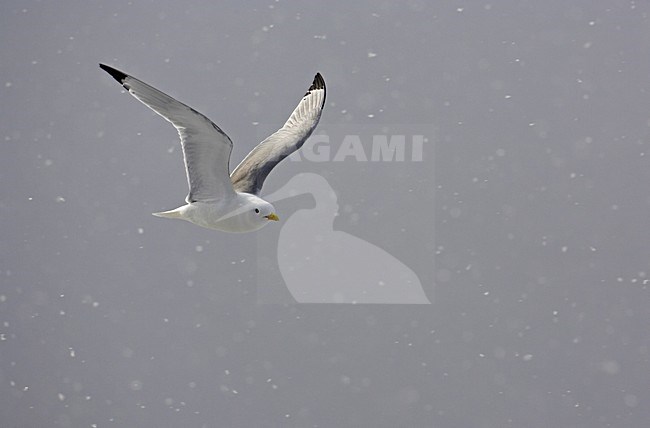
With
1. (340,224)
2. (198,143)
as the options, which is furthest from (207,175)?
(340,224)

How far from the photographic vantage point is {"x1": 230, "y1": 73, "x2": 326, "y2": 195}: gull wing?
5.55 ft

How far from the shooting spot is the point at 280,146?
1737 mm

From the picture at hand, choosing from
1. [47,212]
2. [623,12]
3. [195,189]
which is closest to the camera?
[195,189]

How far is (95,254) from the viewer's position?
2506mm

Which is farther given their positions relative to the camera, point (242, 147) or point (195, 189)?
point (242, 147)

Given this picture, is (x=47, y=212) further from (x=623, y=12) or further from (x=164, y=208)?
(x=623, y=12)

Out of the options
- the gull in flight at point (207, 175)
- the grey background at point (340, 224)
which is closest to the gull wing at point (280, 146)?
the gull in flight at point (207, 175)

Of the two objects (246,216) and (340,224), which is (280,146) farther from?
(340,224)

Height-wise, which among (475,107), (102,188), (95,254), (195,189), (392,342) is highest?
(195,189)

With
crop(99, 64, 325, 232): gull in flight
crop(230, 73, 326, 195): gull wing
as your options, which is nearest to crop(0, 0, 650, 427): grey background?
crop(230, 73, 326, 195): gull wing

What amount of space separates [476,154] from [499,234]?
0.25m

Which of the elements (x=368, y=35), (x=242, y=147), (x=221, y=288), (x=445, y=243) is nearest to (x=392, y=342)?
(x=445, y=243)

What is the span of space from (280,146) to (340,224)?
76 centimetres

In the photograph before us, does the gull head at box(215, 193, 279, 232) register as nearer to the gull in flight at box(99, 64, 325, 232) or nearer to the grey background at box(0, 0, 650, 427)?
the gull in flight at box(99, 64, 325, 232)
